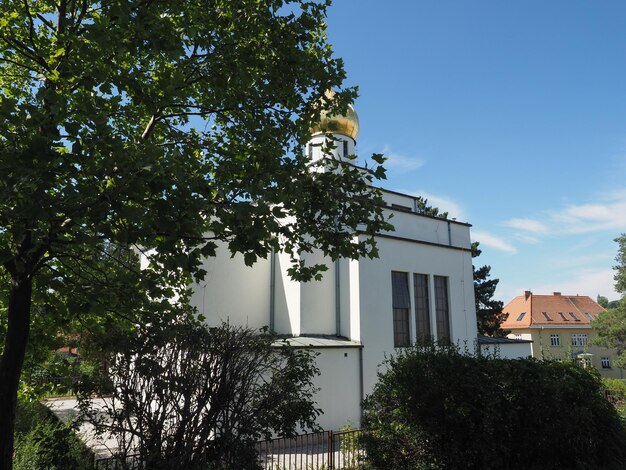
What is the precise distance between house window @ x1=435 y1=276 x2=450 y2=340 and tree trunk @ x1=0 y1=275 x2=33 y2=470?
15125mm


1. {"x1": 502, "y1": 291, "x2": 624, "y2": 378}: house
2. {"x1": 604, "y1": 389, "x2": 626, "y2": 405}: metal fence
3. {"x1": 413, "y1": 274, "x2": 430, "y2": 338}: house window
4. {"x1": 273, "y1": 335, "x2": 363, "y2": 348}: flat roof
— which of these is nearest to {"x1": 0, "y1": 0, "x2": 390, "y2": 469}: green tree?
{"x1": 273, "y1": 335, "x2": 363, "y2": 348}: flat roof

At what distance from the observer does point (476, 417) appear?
707cm

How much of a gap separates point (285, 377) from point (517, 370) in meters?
4.31

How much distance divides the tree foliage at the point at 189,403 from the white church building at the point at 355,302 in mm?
8605

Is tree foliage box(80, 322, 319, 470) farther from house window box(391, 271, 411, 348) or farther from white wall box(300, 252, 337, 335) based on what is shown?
house window box(391, 271, 411, 348)

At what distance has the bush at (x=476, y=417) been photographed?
712cm

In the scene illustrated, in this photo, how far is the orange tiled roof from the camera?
156ft

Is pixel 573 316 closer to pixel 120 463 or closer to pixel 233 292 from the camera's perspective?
pixel 233 292

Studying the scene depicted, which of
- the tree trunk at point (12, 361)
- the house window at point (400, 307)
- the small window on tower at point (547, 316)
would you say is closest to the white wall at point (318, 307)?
the house window at point (400, 307)

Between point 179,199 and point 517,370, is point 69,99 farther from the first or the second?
point 517,370

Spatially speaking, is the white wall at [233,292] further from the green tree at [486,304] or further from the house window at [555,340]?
the house window at [555,340]

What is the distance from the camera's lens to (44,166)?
382cm

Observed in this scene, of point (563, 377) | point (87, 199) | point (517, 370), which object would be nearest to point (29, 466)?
point (87, 199)

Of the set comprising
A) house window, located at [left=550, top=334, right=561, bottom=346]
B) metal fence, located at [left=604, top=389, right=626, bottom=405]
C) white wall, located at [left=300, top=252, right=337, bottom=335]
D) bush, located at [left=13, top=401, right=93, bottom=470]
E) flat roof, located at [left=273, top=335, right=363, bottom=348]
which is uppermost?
white wall, located at [left=300, top=252, right=337, bottom=335]
